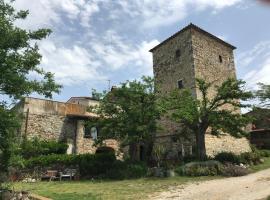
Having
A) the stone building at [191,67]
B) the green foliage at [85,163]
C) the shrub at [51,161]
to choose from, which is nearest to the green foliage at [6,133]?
the green foliage at [85,163]

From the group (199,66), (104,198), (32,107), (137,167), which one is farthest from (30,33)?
(199,66)

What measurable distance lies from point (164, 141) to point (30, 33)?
20104mm

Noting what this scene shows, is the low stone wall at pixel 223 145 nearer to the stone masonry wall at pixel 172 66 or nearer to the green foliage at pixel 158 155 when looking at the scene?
the stone masonry wall at pixel 172 66

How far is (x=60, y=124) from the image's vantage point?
2795cm

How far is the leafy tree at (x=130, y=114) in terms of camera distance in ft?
65.2

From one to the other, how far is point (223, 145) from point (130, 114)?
11.1 m

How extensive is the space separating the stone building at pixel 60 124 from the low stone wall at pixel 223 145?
8013mm

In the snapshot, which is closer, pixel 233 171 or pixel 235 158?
pixel 233 171

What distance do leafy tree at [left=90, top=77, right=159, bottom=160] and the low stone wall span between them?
622 centimetres

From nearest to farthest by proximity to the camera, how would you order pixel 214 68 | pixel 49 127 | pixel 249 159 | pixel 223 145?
pixel 249 159 → pixel 223 145 → pixel 49 127 → pixel 214 68

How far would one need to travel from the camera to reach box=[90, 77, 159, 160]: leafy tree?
19.9 m

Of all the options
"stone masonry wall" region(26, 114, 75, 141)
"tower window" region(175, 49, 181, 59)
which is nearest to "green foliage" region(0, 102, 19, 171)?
"stone masonry wall" region(26, 114, 75, 141)

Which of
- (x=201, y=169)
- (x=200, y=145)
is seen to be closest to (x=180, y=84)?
(x=200, y=145)

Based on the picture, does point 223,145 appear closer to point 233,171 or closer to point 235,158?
point 235,158
